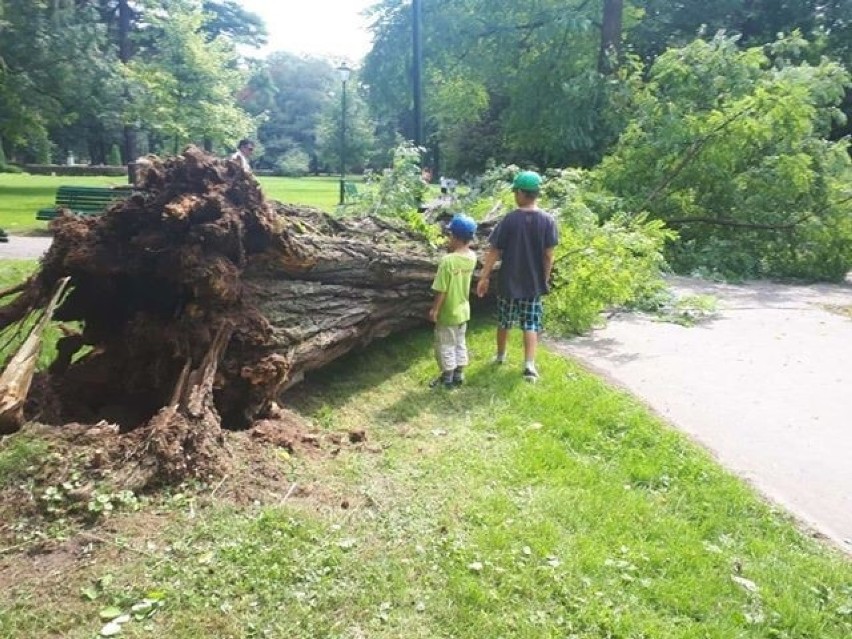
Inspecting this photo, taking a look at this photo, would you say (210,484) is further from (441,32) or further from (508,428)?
(441,32)

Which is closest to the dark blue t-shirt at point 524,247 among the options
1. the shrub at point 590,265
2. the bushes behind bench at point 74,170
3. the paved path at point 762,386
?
the paved path at point 762,386

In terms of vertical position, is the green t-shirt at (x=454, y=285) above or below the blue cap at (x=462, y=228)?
below

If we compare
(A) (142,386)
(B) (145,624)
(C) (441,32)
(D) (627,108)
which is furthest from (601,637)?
(C) (441,32)

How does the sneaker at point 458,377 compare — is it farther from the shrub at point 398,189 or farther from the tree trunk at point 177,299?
the shrub at point 398,189

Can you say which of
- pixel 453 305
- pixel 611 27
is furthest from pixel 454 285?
pixel 611 27

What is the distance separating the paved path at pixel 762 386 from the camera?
4.10 meters

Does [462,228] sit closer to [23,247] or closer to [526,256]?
[526,256]

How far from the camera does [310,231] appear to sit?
5.21 meters

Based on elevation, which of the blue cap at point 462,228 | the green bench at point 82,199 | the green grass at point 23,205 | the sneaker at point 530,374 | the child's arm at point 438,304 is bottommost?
the sneaker at point 530,374

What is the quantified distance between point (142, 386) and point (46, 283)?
784 mm

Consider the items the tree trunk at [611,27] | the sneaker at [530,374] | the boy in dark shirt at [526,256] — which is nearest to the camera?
the sneaker at [530,374]

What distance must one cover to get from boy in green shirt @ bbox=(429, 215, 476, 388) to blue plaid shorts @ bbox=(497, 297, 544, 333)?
0.48 meters

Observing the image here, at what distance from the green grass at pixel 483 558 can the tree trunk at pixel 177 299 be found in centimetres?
77

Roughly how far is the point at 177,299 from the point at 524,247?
277 cm
